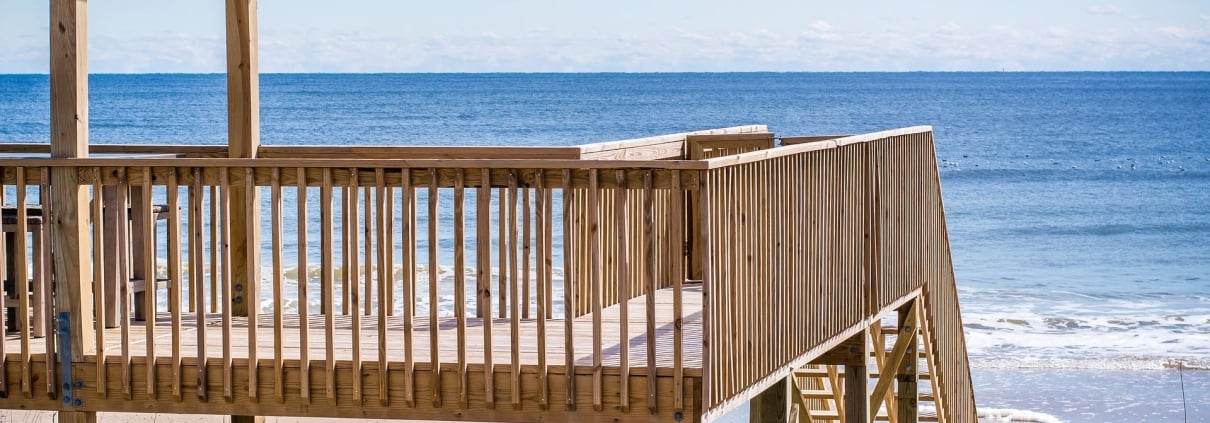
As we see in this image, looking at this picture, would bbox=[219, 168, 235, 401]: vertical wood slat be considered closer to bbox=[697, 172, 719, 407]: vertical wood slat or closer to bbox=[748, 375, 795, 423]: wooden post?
bbox=[697, 172, 719, 407]: vertical wood slat

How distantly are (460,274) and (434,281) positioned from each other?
0.35ft

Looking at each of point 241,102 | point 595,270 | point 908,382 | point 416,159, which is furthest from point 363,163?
point 908,382

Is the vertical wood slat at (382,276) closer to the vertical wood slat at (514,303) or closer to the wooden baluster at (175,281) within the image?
the vertical wood slat at (514,303)

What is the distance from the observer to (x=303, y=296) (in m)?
5.94

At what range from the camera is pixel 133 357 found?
6.32m

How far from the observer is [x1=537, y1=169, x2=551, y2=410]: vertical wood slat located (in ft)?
18.9

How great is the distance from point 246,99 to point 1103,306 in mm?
19121

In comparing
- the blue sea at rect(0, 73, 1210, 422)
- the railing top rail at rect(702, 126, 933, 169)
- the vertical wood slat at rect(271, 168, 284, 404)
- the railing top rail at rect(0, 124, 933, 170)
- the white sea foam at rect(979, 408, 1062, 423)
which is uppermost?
the railing top rail at rect(702, 126, 933, 169)

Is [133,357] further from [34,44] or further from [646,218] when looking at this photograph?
[34,44]

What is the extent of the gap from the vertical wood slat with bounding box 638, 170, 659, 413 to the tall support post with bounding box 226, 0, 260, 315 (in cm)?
257

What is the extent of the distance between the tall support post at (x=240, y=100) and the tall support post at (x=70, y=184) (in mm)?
1172

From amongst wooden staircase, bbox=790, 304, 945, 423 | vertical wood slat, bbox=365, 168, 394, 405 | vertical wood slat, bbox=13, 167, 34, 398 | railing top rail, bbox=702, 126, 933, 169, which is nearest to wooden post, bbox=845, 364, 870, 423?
wooden staircase, bbox=790, 304, 945, 423

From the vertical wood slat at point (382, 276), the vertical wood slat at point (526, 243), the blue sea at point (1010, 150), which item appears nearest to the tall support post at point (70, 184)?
the vertical wood slat at point (382, 276)

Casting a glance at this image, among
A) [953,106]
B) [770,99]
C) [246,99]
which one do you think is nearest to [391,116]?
[770,99]
